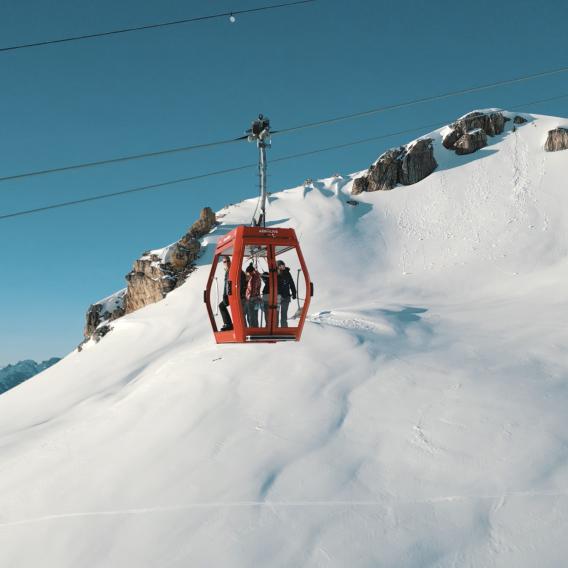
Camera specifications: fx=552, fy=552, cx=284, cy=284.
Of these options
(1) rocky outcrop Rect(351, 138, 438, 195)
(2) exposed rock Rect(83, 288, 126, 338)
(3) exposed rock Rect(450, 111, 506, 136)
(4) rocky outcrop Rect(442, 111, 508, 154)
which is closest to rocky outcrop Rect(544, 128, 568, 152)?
(4) rocky outcrop Rect(442, 111, 508, 154)

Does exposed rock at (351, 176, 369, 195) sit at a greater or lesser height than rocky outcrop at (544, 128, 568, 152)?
lesser

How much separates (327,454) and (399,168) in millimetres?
34610

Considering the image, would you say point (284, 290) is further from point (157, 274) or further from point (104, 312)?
point (104, 312)

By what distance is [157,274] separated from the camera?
3616cm

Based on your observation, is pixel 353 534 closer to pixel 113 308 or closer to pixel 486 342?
pixel 486 342

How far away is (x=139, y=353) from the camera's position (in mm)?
27656

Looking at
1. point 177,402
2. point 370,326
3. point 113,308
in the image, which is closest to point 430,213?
point 370,326

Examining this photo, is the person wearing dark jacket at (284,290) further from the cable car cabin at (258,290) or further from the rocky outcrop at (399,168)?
the rocky outcrop at (399,168)

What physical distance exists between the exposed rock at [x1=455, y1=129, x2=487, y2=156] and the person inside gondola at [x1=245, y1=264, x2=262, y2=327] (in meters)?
35.0

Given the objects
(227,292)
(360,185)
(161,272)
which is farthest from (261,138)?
(360,185)

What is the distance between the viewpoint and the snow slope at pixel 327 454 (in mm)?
8078

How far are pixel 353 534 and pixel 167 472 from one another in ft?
13.3

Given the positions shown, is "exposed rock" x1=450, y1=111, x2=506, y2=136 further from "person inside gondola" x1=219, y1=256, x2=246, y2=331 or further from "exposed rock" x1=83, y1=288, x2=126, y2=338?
"person inside gondola" x1=219, y1=256, x2=246, y2=331

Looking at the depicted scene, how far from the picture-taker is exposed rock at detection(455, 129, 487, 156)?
139 ft
